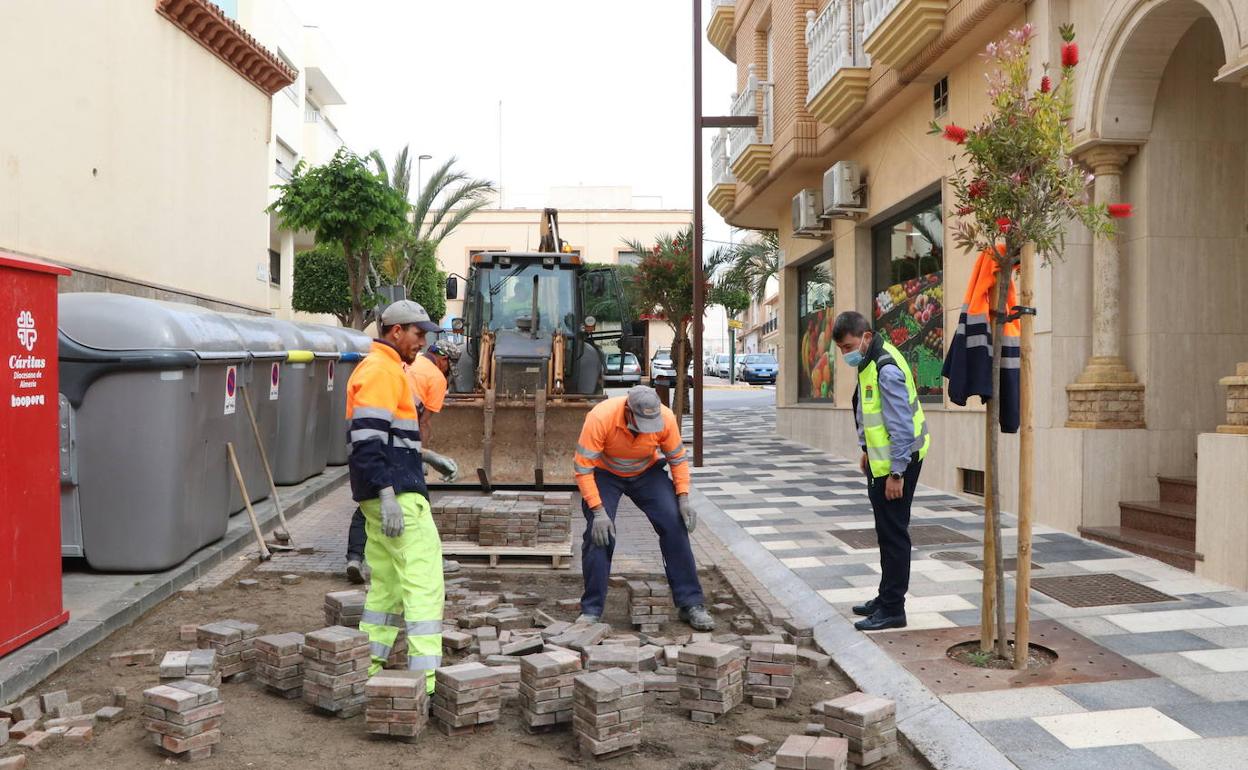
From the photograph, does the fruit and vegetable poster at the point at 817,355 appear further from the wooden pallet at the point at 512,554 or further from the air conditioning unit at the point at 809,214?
the wooden pallet at the point at 512,554

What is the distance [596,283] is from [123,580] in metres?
7.73

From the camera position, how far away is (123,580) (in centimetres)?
682

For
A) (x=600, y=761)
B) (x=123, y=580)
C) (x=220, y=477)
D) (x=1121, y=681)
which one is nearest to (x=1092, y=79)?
(x=1121, y=681)

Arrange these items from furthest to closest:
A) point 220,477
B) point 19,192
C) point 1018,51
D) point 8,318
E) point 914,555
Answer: point 19,192
point 220,477
point 914,555
point 8,318
point 1018,51

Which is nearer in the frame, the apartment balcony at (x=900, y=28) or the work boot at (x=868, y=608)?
the work boot at (x=868, y=608)

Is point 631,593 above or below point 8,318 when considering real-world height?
below

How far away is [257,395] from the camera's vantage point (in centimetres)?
1005

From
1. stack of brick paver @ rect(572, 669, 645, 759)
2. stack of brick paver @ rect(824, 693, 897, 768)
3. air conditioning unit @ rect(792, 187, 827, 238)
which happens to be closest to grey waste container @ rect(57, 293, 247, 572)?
stack of brick paver @ rect(572, 669, 645, 759)

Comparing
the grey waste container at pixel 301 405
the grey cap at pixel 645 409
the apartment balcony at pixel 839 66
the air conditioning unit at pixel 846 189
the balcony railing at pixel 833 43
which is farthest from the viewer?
the air conditioning unit at pixel 846 189

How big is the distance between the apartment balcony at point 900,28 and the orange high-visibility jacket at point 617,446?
6.53 meters

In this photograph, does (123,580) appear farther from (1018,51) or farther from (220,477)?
(1018,51)

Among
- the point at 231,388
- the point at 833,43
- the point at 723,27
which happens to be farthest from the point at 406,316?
the point at 723,27

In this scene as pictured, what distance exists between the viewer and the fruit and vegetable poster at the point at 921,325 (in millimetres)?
11953

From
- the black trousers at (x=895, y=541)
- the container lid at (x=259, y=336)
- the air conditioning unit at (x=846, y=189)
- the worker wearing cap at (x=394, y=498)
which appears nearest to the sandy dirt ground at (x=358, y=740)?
the worker wearing cap at (x=394, y=498)
